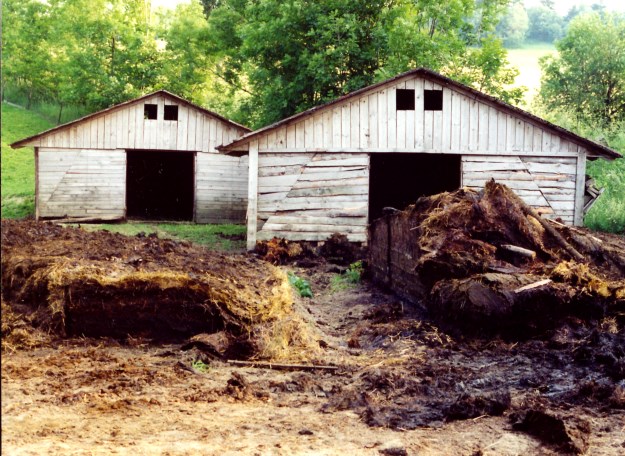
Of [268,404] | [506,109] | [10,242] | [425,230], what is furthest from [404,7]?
[268,404]

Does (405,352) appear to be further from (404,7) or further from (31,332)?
(404,7)

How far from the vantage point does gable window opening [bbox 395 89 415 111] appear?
A: 17.8 m

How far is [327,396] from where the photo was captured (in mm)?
6441

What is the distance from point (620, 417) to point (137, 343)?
483 centimetres

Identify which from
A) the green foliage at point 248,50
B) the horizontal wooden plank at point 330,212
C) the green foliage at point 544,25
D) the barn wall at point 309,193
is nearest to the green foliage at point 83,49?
the green foliage at point 248,50

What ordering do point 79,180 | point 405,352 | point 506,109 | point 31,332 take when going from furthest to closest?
point 79,180, point 506,109, point 405,352, point 31,332

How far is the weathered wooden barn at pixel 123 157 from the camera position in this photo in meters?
23.6

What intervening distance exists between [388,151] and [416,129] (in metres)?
0.89

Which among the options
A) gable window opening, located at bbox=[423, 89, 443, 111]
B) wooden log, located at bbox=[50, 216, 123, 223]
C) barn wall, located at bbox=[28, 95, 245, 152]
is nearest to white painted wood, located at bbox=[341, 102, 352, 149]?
gable window opening, located at bbox=[423, 89, 443, 111]

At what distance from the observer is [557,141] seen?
17.8 meters

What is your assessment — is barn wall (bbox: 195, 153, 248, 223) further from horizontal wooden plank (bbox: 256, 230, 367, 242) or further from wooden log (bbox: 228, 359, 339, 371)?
wooden log (bbox: 228, 359, 339, 371)

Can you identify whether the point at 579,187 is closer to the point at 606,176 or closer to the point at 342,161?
the point at 342,161

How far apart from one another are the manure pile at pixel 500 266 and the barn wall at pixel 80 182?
14432mm

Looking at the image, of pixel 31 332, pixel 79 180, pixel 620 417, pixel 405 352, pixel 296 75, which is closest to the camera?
pixel 620 417
